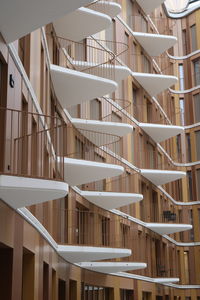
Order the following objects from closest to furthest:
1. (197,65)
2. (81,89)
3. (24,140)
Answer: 1. (24,140)
2. (81,89)
3. (197,65)

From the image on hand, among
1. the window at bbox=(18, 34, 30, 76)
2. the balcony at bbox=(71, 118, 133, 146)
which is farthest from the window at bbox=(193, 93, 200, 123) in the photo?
the window at bbox=(18, 34, 30, 76)

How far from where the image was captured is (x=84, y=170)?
63.1ft

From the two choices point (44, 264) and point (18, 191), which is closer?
point (18, 191)

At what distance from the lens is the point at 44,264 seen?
15.4 meters

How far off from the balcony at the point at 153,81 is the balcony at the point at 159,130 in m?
2.36

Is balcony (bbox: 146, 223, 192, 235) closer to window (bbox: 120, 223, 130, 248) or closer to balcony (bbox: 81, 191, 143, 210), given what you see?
window (bbox: 120, 223, 130, 248)

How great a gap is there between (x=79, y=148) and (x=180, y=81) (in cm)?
2345

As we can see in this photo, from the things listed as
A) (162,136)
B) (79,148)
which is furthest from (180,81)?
(79,148)

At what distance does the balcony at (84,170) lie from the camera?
60.7 ft

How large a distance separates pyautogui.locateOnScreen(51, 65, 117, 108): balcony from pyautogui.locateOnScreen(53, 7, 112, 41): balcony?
206 centimetres

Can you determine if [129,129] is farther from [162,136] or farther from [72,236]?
[162,136]

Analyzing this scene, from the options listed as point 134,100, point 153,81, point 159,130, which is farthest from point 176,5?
point 134,100

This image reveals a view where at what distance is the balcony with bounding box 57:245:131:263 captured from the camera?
715 inches

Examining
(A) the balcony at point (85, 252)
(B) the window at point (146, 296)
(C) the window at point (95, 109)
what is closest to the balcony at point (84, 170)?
(A) the balcony at point (85, 252)
